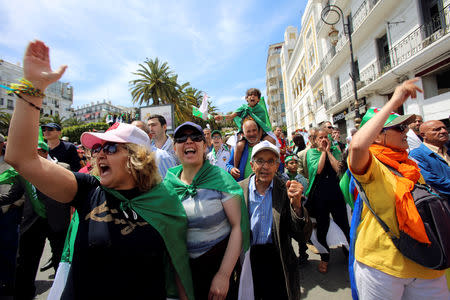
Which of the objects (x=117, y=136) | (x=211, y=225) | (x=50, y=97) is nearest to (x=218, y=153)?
(x=211, y=225)

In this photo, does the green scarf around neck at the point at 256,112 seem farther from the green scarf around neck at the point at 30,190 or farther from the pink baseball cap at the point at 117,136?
the green scarf around neck at the point at 30,190

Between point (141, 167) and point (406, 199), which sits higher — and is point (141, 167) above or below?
above

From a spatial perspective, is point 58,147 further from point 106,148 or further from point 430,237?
point 430,237

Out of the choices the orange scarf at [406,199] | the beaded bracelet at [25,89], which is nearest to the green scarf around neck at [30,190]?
the beaded bracelet at [25,89]

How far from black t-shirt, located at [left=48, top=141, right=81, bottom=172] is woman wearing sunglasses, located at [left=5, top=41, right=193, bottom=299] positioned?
359 centimetres

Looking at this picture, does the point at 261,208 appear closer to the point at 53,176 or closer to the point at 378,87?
the point at 53,176

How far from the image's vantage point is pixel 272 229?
2068 mm

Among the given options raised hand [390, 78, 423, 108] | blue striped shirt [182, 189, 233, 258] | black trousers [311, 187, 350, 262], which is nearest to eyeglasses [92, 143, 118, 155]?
blue striped shirt [182, 189, 233, 258]

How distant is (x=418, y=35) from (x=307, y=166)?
1210cm

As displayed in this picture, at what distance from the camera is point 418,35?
35.4ft

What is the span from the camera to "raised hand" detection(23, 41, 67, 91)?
1.25 meters

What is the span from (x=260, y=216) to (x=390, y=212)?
103 cm

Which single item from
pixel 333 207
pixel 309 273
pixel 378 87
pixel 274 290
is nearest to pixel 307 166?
pixel 333 207

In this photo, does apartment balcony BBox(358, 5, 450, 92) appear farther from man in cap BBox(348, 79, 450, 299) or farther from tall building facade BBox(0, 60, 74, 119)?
tall building facade BBox(0, 60, 74, 119)
